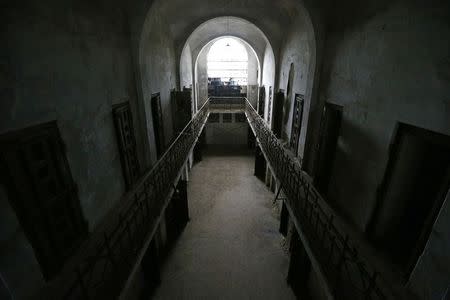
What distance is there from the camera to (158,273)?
6602mm

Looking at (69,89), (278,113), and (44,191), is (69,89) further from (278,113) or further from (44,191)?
(278,113)

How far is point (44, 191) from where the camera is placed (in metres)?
3.05

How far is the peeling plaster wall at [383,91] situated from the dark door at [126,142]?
5.00 meters

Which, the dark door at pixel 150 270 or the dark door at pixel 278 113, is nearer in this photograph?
the dark door at pixel 150 270

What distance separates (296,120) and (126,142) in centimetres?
535

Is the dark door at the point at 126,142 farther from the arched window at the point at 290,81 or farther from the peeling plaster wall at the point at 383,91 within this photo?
the arched window at the point at 290,81

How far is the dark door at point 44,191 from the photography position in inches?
101

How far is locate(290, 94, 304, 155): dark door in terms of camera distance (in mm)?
7094

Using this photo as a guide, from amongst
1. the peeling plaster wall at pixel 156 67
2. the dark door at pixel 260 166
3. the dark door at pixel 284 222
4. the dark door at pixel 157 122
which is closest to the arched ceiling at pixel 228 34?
the peeling plaster wall at pixel 156 67

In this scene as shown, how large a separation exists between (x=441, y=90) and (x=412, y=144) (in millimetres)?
949

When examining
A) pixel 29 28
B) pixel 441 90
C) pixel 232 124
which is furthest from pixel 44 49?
pixel 232 124

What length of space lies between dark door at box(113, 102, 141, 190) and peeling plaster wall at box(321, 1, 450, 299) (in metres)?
5.00

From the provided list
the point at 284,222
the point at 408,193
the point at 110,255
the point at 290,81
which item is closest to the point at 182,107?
the point at 290,81

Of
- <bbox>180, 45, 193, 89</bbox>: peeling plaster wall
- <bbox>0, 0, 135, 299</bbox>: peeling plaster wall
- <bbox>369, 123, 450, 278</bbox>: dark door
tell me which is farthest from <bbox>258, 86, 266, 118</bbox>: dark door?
<bbox>369, 123, 450, 278</bbox>: dark door
